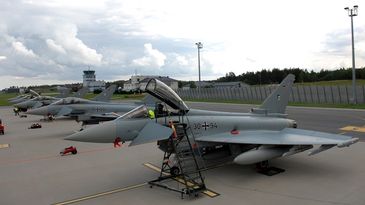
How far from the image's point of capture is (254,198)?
7914 millimetres

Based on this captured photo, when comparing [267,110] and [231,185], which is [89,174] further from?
[267,110]

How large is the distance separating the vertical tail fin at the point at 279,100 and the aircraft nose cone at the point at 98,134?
19.7 feet

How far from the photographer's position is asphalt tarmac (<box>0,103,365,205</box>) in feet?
26.4

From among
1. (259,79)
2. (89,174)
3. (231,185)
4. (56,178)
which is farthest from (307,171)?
(259,79)

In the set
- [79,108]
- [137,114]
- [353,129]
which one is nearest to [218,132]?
[137,114]

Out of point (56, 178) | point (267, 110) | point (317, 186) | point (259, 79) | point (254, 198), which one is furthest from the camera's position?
point (259, 79)

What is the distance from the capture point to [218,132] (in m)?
10.7

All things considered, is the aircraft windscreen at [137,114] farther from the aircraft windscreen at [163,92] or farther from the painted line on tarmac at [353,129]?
the painted line on tarmac at [353,129]

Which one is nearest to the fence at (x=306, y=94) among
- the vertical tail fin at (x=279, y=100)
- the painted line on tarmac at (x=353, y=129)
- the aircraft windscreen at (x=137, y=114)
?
the painted line on tarmac at (x=353, y=129)

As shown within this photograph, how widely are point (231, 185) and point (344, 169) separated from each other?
391cm

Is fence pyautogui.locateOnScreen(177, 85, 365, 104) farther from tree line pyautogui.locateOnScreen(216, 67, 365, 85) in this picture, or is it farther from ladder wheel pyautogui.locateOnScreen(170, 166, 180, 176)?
tree line pyautogui.locateOnScreen(216, 67, 365, 85)

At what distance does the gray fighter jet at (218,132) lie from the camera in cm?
918

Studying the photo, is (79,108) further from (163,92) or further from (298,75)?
(298,75)

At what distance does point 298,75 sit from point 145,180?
119079 millimetres
